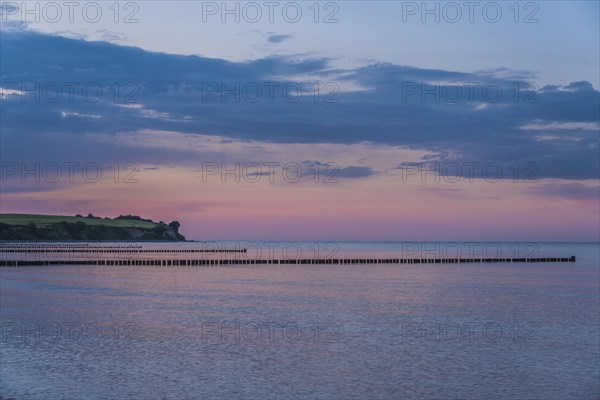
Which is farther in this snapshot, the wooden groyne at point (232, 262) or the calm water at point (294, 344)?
the wooden groyne at point (232, 262)

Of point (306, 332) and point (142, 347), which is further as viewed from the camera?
point (306, 332)

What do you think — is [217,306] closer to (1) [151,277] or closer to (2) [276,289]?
(2) [276,289]

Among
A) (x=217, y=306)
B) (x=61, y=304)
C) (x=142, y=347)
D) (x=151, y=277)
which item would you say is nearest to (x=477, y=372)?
(x=142, y=347)

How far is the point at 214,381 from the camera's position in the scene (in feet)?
80.3

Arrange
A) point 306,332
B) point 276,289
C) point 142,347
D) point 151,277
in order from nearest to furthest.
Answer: point 142,347 → point 306,332 → point 276,289 → point 151,277

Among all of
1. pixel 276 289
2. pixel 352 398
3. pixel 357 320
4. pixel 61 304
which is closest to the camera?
pixel 352 398

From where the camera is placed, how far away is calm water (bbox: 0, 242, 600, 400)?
23797 mm

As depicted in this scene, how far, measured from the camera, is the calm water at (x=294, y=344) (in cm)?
2380

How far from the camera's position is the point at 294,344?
32.0 m

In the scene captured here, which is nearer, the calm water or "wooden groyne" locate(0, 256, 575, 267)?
the calm water

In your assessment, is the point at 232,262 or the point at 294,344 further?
the point at 232,262

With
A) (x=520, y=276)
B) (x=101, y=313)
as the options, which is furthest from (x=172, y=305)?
(x=520, y=276)

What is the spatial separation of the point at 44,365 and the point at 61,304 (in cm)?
2266

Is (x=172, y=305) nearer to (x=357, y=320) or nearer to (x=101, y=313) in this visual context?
(x=101, y=313)
